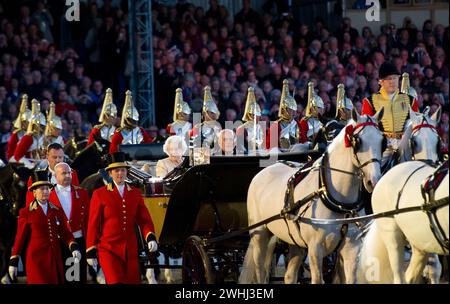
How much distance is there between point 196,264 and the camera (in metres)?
12.3

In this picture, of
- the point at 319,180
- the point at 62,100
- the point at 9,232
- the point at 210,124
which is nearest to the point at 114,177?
the point at 319,180

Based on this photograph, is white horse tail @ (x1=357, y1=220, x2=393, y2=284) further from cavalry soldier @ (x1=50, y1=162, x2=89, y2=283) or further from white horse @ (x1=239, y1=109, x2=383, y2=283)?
cavalry soldier @ (x1=50, y1=162, x2=89, y2=283)

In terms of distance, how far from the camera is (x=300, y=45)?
2411 centimetres

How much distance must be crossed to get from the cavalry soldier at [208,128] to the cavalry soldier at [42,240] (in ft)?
7.10

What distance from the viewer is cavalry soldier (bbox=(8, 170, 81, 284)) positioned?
1224cm

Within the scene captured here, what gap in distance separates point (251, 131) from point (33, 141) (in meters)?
3.02

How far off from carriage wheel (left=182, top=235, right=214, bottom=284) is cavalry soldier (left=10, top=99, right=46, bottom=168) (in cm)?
553

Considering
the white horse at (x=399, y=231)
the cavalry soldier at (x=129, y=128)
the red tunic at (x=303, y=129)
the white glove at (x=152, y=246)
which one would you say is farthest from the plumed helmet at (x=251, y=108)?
the white horse at (x=399, y=231)

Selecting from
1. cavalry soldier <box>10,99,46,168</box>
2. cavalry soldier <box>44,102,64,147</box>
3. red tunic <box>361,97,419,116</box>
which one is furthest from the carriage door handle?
cavalry soldier <box>44,102,64,147</box>

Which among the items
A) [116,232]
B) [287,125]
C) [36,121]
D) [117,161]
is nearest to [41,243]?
[116,232]

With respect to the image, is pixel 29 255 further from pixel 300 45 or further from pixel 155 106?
pixel 300 45

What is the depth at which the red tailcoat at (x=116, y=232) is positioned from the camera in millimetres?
11961

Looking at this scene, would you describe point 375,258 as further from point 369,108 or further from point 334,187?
point 369,108
